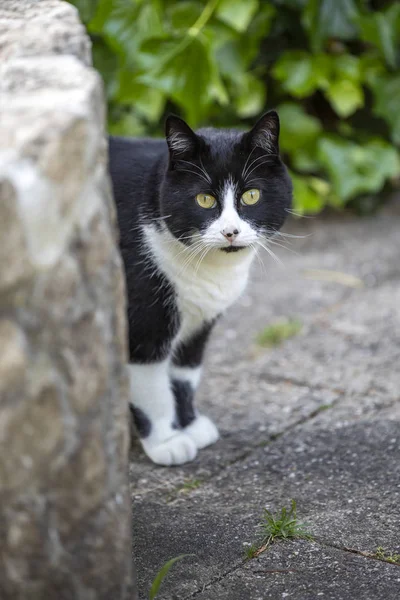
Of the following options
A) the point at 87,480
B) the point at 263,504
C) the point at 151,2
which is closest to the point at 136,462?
the point at 263,504

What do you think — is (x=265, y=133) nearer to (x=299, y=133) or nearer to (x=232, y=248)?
(x=232, y=248)

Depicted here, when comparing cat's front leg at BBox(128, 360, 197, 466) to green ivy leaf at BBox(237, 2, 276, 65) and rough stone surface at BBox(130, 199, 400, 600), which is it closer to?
rough stone surface at BBox(130, 199, 400, 600)

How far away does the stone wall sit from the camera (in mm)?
1055

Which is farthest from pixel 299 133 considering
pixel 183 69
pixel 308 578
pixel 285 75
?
pixel 308 578

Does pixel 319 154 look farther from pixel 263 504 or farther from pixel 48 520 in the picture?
pixel 48 520

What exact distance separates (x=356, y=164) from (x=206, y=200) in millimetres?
2163

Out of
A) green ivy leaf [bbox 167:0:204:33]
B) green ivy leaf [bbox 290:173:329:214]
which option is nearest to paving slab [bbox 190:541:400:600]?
green ivy leaf [bbox 167:0:204:33]

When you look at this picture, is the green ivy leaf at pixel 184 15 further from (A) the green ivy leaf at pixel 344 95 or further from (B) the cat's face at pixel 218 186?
(B) the cat's face at pixel 218 186

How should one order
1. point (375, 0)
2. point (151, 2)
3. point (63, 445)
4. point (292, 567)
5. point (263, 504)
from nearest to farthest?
point (63, 445)
point (292, 567)
point (263, 504)
point (151, 2)
point (375, 0)

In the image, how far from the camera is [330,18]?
3.43 meters

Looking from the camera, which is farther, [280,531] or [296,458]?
[296,458]

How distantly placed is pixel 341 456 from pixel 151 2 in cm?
210

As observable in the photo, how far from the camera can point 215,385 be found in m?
2.71

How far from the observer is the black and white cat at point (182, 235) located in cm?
195
